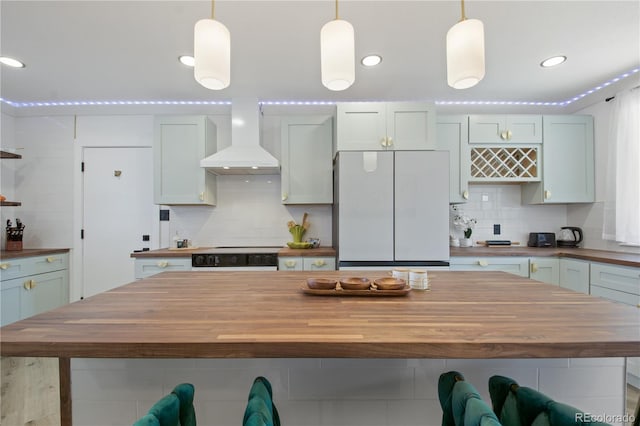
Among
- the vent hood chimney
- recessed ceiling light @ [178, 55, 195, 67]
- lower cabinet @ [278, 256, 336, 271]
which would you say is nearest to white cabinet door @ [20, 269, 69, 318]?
the vent hood chimney

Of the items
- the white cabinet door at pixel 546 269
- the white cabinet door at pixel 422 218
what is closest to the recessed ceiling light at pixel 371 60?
the white cabinet door at pixel 422 218

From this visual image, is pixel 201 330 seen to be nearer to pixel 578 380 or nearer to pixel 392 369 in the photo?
pixel 392 369

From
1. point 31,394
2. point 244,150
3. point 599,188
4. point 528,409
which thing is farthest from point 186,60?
point 599,188

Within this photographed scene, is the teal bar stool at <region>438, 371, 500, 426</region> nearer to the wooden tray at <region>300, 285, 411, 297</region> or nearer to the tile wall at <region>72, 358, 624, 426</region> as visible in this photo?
the tile wall at <region>72, 358, 624, 426</region>

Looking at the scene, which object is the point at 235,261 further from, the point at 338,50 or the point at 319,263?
the point at 338,50

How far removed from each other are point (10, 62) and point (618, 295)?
5.23 meters

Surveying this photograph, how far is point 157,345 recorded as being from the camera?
2.32 ft

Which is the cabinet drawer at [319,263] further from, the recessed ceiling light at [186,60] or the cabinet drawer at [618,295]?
the cabinet drawer at [618,295]

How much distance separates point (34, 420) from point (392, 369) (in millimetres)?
2309

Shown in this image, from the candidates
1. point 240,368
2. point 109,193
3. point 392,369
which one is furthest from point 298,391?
point 109,193

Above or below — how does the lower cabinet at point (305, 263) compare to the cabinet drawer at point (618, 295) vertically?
above

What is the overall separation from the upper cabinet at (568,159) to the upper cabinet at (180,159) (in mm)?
3613

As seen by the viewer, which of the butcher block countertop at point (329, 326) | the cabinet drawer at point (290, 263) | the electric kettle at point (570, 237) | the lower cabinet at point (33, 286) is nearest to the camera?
the butcher block countertop at point (329, 326)

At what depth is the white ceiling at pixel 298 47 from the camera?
181 centimetres
